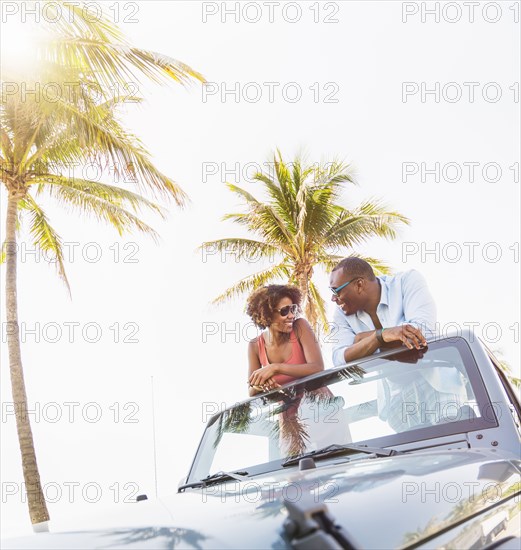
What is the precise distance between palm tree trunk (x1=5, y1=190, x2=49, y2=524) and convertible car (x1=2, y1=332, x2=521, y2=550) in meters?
8.14

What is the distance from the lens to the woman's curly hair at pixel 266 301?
3947 mm

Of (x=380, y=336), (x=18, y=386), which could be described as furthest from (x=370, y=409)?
(x=18, y=386)

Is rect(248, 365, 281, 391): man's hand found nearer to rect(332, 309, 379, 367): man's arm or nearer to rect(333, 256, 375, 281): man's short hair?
rect(332, 309, 379, 367): man's arm

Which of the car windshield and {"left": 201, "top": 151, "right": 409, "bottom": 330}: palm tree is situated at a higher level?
{"left": 201, "top": 151, "right": 409, "bottom": 330}: palm tree

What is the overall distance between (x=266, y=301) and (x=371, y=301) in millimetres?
753

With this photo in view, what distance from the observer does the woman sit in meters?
3.73

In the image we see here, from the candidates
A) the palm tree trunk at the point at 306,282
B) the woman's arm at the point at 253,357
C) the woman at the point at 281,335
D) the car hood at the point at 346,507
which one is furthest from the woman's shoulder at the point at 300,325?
the palm tree trunk at the point at 306,282

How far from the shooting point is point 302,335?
12.5 feet

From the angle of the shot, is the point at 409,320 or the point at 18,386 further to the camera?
the point at 18,386

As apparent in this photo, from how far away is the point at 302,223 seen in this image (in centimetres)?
1589

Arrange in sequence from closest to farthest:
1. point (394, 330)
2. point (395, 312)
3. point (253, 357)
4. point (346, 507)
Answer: point (346, 507)
point (394, 330)
point (395, 312)
point (253, 357)

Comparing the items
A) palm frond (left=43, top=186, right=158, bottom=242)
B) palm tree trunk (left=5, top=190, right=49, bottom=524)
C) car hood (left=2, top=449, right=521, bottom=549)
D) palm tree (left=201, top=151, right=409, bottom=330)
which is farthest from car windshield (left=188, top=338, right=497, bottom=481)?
palm tree (left=201, top=151, right=409, bottom=330)

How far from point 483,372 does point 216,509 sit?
1387 millimetres

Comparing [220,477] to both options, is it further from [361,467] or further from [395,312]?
[395,312]
